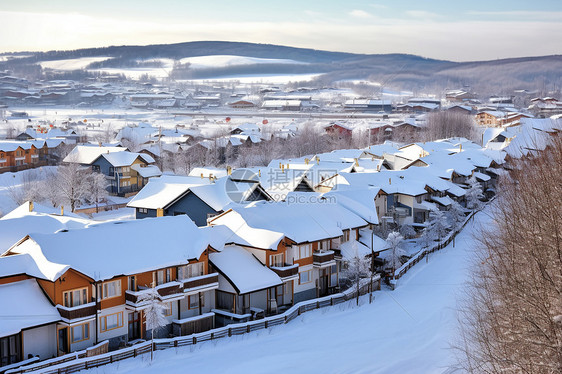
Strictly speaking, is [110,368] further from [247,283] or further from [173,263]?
[247,283]

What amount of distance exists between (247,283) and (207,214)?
10657 millimetres

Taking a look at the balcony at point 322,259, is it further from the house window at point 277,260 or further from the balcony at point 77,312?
the balcony at point 77,312

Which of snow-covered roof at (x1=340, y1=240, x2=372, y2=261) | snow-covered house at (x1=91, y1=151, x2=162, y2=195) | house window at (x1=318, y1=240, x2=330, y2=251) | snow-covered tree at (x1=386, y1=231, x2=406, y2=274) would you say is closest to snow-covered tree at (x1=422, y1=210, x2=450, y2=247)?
snow-covered tree at (x1=386, y1=231, x2=406, y2=274)

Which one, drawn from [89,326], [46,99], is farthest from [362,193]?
[46,99]

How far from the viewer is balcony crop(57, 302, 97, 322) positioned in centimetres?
1973

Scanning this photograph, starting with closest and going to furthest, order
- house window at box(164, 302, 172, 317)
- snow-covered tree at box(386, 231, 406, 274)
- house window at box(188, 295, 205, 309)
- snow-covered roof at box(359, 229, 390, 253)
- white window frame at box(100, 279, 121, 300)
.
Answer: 1. white window frame at box(100, 279, 121, 300)
2. house window at box(164, 302, 172, 317)
3. house window at box(188, 295, 205, 309)
4. snow-covered tree at box(386, 231, 406, 274)
5. snow-covered roof at box(359, 229, 390, 253)

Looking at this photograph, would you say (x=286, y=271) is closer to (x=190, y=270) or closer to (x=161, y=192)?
(x=190, y=270)

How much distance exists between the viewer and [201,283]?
932 inches

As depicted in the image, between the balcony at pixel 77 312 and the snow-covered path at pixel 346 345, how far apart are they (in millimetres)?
2124

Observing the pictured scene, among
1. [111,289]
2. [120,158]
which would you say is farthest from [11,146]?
[111,289]

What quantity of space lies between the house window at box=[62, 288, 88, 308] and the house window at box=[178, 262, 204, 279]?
12.8 feet

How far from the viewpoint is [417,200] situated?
4278cm

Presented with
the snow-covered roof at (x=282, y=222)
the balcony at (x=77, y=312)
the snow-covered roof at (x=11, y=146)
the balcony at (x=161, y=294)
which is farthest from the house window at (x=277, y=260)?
the snow-covered roof at (x=11, y=146)

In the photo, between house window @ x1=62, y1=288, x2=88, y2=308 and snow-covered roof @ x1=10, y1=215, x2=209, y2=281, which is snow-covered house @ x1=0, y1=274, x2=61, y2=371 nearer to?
house window @ x1=62, y1=288, x2=88, y2=308
